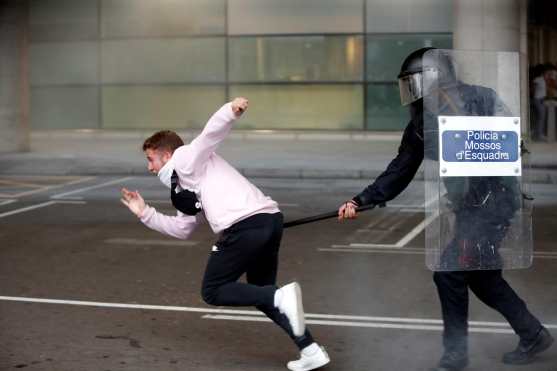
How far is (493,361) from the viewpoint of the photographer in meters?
6.19

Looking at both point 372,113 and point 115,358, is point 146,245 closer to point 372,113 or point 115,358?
point 115,358

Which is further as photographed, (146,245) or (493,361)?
(146,245)

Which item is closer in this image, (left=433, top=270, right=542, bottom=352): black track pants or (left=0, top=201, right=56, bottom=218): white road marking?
(left=433, top=270, right=542, bottom=352): black track pants

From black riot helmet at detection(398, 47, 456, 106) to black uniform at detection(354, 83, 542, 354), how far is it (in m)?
0.05

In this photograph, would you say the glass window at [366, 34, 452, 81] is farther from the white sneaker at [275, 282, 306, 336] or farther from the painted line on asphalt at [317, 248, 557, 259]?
the white sneaker at [275, 282, 306, 336]

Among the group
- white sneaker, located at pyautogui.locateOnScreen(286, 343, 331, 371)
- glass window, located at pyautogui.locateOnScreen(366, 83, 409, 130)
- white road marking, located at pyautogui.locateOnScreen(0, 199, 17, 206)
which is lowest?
white sneaker, located at pyautogui.locateOnScreen(286, 343, 331, 371)

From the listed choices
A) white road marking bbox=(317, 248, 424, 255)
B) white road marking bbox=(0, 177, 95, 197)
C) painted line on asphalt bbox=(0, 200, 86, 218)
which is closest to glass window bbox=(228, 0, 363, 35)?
white road marking bbox=(0, 177, 95, 197)

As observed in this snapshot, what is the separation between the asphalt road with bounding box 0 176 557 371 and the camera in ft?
21.0

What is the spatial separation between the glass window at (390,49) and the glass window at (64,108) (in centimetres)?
644

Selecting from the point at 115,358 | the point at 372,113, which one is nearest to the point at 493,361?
the point at 115,358

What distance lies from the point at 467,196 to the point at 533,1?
19547 millimetres

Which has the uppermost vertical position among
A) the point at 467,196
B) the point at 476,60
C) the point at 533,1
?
the point at 533,1

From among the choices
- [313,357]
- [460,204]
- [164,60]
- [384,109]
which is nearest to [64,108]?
[164,60]

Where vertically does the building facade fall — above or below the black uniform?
above
